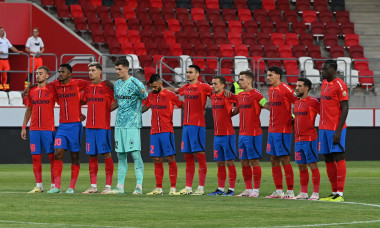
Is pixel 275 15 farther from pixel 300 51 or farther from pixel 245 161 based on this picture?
A: pixel 245 161

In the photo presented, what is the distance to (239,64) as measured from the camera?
29.0 meters

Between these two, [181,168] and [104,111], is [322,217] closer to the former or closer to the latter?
[104,111]

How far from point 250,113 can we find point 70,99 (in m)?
2.97

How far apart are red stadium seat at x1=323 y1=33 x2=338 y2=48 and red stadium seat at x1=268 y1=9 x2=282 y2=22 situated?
1.95m

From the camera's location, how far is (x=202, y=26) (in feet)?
108

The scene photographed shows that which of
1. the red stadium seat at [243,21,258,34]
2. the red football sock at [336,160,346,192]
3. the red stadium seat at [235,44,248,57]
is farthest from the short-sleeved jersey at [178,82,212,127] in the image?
the red stadium seat at [243,21,258,34]

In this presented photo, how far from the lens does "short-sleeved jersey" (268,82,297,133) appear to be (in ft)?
47.3

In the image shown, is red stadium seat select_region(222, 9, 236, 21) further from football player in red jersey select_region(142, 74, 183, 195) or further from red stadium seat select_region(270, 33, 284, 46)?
football player in red jersey select_region(142, 74, 183, 195)

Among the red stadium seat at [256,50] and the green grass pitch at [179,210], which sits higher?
the red stadium seat at [256,50]

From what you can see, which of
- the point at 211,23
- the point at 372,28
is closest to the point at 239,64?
the point at 211,23

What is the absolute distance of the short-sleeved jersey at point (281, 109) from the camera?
47.3 feet

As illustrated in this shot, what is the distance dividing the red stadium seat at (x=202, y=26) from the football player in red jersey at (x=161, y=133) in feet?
58.0

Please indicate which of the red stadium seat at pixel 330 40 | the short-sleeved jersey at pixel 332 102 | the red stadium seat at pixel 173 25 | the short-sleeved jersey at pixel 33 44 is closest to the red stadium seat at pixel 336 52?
the red stadium seat at pixel 330 40

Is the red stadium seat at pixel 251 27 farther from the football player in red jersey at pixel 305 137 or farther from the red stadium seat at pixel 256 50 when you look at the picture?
the football player in red jersey at pixel 305 137
